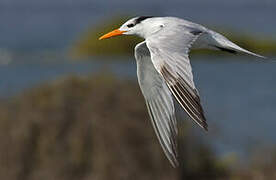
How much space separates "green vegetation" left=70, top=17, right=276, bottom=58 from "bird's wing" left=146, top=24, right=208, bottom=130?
25848 mm

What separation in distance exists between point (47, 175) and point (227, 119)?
8.06 metres

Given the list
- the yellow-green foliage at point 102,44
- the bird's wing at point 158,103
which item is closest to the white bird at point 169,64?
the bird's wing at point 158,103

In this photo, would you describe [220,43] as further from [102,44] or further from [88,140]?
[102,44]

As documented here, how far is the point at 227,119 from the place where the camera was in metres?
18.7

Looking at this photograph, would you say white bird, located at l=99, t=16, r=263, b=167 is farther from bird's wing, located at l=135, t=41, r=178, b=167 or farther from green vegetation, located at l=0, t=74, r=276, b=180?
green vegetation, located at l=0, t=74, r=276, b=180

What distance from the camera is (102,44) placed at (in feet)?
115

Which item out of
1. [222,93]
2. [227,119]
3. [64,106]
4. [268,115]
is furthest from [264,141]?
[222,93]

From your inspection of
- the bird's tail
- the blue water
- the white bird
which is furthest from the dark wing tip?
the blue water

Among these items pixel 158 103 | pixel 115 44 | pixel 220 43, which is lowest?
pixel 115 44

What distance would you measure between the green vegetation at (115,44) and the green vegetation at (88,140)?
21207 millimetres

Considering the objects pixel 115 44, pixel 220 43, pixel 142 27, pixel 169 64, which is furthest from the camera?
pixel 115 44

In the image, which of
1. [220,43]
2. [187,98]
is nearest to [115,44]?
[220,43]

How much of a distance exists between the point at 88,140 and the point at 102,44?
939 inches

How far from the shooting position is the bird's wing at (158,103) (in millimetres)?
7398
